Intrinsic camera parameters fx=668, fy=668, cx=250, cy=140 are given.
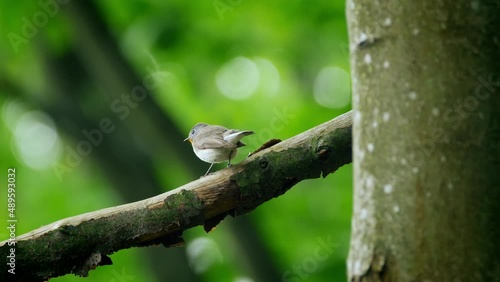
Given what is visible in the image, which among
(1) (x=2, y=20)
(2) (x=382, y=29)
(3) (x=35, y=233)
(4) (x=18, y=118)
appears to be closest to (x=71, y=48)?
(1) (x=2, y=20)

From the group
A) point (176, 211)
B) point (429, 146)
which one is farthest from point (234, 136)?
point (429, 146)

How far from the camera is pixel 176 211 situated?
3.40 metres

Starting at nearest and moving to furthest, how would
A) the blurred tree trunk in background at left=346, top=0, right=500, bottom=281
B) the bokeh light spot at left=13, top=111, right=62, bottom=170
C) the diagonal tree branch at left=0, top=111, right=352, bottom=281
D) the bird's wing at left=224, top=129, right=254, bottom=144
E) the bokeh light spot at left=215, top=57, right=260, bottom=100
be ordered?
the blurred tree trunk in background at left=346, top=0, right=500, bottom=281, the diagonal tree branch at left=0, top=111, right=352, bottom=281, the bird's wing at left=224, top=129, right=254, bottom=144, the bokeh light spot at left=13, top=111, right=62, bottom=170, the bokeh light spot at left=215, top=57, right=260, bottom=100

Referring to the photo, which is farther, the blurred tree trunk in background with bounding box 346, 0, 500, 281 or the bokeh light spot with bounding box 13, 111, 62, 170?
the bokeh light spot with bounding box 13, 111, 62, 170

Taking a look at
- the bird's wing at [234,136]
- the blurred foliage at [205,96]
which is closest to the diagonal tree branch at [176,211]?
the bird's wing at [234,136]

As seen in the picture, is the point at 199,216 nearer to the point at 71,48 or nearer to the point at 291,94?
the point at 71,48

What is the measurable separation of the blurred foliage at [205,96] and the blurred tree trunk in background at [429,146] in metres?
4.89

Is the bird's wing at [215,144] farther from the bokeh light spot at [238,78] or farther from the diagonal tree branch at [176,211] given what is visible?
the bokeh light spot at [238,78]

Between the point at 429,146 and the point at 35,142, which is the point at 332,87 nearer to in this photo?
the point at 35,142

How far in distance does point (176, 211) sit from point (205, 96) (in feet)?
21.5

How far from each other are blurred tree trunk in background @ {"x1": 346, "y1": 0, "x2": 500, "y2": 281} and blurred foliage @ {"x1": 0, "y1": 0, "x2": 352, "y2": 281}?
4885 mm

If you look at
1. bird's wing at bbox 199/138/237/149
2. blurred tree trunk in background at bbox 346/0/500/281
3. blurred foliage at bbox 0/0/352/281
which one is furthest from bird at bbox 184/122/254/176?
blurred foliage at bbox 0/0/352/281

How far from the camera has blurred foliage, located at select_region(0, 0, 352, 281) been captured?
801cm

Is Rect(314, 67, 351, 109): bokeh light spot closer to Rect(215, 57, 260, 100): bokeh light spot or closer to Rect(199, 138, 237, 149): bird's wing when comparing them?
Rect(215, 57, 260, 100): bokeh light spot
